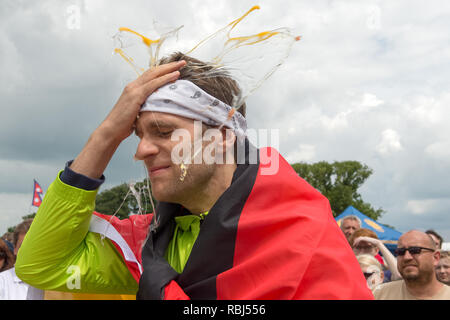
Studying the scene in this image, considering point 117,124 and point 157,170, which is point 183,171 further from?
point 117,124

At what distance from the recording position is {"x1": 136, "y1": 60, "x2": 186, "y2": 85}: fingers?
233 cm

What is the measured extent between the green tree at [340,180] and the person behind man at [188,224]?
41453 mm

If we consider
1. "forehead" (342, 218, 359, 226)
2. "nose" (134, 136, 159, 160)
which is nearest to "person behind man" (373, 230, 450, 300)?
"forehead" (342, 218, 359, 226)

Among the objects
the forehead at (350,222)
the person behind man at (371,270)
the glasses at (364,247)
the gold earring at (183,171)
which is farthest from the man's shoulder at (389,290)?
the gold earring at (183,171)

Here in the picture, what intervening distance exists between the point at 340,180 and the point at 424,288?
42.0 metres

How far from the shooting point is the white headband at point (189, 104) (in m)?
2.26

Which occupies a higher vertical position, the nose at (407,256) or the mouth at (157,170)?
the mouth at (157,170)

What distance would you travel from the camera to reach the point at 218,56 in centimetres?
239

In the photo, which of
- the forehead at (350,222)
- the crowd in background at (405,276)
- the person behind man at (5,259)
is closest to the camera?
the crowd in background at (405,276)

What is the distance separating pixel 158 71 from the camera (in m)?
2.33

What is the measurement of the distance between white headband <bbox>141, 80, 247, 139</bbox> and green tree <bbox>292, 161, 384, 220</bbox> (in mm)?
41449

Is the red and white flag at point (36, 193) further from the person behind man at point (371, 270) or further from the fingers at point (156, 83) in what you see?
the fingers at point (156, 83)

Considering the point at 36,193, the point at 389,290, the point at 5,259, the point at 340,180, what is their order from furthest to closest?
1. the point at 340,180
2. the point at 36,193
3. the point at 5,259
4. the point at 389,290

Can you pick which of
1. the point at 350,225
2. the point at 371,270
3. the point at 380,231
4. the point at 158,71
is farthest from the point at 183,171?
the point at 380,231
